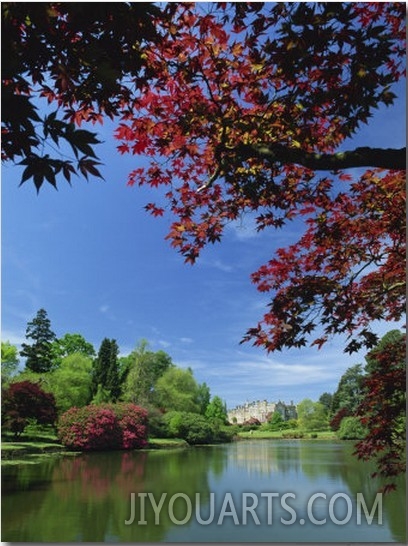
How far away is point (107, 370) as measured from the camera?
3.68 m

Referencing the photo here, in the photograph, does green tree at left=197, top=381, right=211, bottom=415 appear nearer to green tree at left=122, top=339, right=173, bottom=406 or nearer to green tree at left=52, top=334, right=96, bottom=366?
green tree at left=122, top=339, right=173, bottom=406

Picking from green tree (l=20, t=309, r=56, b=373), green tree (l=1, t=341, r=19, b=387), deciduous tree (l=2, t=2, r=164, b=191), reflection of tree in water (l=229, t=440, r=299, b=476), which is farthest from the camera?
reflection of tree in water (l=229, t=440, r=299, b=476)

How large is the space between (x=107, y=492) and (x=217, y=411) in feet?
3.39

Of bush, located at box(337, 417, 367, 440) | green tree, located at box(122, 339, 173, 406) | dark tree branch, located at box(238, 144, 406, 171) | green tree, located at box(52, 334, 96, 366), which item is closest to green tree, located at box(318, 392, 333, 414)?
bush, located at box(337, 417, 367, 440)

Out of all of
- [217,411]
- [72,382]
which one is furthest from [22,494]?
[217,411]

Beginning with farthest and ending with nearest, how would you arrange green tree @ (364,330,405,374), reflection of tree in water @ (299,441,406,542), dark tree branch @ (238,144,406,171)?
reflection of tree in water @ (299,441,406,542), green tree @ (364,330,405,374), dark tree branch @ (238,144,406,171)

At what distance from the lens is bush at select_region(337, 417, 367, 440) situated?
10.9 feet

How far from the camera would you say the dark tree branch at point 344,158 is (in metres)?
1.52

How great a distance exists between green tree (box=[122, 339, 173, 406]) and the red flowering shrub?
0.33 ft

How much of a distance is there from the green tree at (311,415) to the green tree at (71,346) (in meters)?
1.66

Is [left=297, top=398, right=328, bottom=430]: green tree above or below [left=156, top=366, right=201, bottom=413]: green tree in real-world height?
below

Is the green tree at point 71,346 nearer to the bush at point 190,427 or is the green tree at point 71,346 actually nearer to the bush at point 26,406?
the bush at point 26,406

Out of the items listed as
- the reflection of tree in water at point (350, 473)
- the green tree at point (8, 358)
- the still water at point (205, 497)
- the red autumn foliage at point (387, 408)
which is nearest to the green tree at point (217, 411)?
the still water at point (205, 497)

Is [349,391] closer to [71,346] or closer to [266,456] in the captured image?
[266,456]
